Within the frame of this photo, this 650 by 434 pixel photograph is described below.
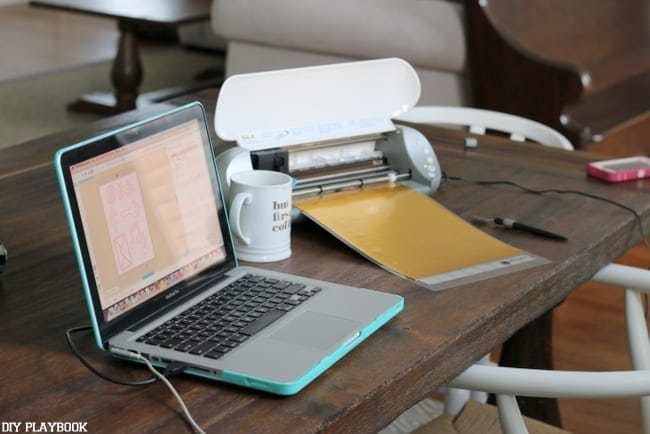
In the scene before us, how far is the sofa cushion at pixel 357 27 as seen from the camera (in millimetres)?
3148

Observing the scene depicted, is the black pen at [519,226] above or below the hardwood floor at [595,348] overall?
above

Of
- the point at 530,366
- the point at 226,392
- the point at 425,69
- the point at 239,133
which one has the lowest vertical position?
the point at 530,366

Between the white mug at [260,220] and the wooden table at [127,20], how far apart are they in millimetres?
3025

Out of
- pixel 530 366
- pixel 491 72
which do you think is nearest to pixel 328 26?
pixel 491 72

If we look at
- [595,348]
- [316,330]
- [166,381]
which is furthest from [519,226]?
[595,348]

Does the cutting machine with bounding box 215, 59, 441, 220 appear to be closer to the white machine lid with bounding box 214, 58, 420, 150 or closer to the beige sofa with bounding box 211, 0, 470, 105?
the white machine lid with bounding box 214, 58, 420, 150

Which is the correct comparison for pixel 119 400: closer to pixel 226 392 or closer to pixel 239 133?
pixel 226 392

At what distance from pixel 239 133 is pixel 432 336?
47cm

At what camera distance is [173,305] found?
1117 millimetres

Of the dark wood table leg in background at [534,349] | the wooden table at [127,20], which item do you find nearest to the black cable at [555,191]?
the dark wood table leg in background at [534,349]

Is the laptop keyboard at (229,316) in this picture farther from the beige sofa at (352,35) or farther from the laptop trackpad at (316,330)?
the beige sofa at (352,35)

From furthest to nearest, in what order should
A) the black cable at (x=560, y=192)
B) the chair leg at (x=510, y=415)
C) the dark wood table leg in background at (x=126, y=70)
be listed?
the dark wood table leg in background at (x=126, y=70) → the black cable at (x=560, y=192) → the chair leg at (x=510, y=415)

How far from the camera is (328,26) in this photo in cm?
337

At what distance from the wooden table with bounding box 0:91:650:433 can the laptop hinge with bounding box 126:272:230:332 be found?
0.05m
